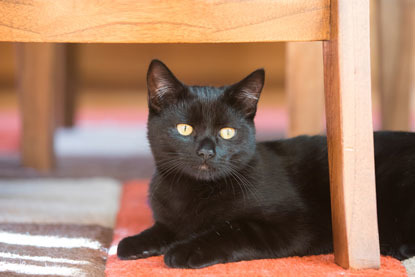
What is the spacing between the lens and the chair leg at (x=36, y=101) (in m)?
2.01

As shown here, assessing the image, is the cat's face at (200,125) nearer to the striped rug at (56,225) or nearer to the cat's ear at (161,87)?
the cat's ear at (161,87)

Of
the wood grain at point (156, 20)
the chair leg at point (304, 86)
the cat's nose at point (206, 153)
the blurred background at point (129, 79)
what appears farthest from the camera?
the blurred background at point (129, 79)

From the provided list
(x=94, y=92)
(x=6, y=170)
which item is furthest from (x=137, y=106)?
(x=6, y=170)

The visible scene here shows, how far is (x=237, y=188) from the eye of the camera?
1.16 meters

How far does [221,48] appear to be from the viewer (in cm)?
367

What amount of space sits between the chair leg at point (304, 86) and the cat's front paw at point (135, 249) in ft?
2.97

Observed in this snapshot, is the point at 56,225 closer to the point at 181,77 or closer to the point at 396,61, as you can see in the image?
the point at 396,61

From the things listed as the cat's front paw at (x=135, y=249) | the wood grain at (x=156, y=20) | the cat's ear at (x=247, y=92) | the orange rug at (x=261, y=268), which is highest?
the wood grain at (x=156, y=20)

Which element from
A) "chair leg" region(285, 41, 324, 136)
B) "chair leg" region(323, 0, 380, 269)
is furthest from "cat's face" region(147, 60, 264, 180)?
"chair leg" region(285, 41, 324, 136)

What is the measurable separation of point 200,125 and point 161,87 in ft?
0.45

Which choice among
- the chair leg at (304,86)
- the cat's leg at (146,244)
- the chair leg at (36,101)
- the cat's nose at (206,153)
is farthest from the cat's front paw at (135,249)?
the chair leg at (36,101)

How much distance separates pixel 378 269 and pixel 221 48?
285cm

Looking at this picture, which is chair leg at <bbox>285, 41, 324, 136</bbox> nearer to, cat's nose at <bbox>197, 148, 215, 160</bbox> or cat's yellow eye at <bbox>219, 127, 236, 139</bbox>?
cat's yellow eye at <bbox>219, 127, 236, 139</bbox>

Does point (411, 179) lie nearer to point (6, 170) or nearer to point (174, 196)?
point (174, 196)
